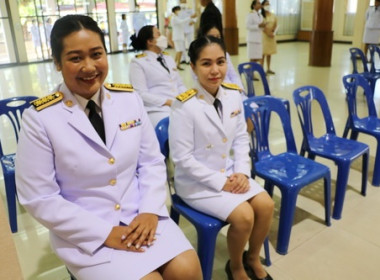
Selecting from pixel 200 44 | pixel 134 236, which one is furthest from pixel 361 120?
pixel 134 236

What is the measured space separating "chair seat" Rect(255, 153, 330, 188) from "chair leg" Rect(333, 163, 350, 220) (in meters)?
0.23

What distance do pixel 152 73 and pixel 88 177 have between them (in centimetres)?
181

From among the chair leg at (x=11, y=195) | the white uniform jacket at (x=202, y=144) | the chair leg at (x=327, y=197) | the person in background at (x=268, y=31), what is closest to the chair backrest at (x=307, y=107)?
the chair leg at (x=327, y=197)

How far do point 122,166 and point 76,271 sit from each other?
1.34ft

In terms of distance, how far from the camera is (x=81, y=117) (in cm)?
127

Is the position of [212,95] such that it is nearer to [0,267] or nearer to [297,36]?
[0,267]

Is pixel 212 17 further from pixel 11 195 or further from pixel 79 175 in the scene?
pixel 79 175

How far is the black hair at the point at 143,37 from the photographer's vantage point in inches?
114

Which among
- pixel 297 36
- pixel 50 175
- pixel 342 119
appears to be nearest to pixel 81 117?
pixel 50 175

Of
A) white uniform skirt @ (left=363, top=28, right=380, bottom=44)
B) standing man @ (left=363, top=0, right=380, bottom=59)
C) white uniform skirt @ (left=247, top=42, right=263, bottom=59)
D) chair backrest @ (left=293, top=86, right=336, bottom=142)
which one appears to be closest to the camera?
chair backrest @ (left=293, top=86, right=336, bottom=142)

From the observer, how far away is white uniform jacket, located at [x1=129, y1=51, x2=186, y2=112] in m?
2.90

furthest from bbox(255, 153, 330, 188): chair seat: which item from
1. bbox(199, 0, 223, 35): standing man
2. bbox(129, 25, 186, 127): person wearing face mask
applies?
bbox(199, 0, 223, 35): standing man

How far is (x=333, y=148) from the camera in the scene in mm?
2523

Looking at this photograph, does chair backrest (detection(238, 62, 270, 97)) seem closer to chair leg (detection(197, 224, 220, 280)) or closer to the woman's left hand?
chair leg (detection(197, 224, 220, 280))
